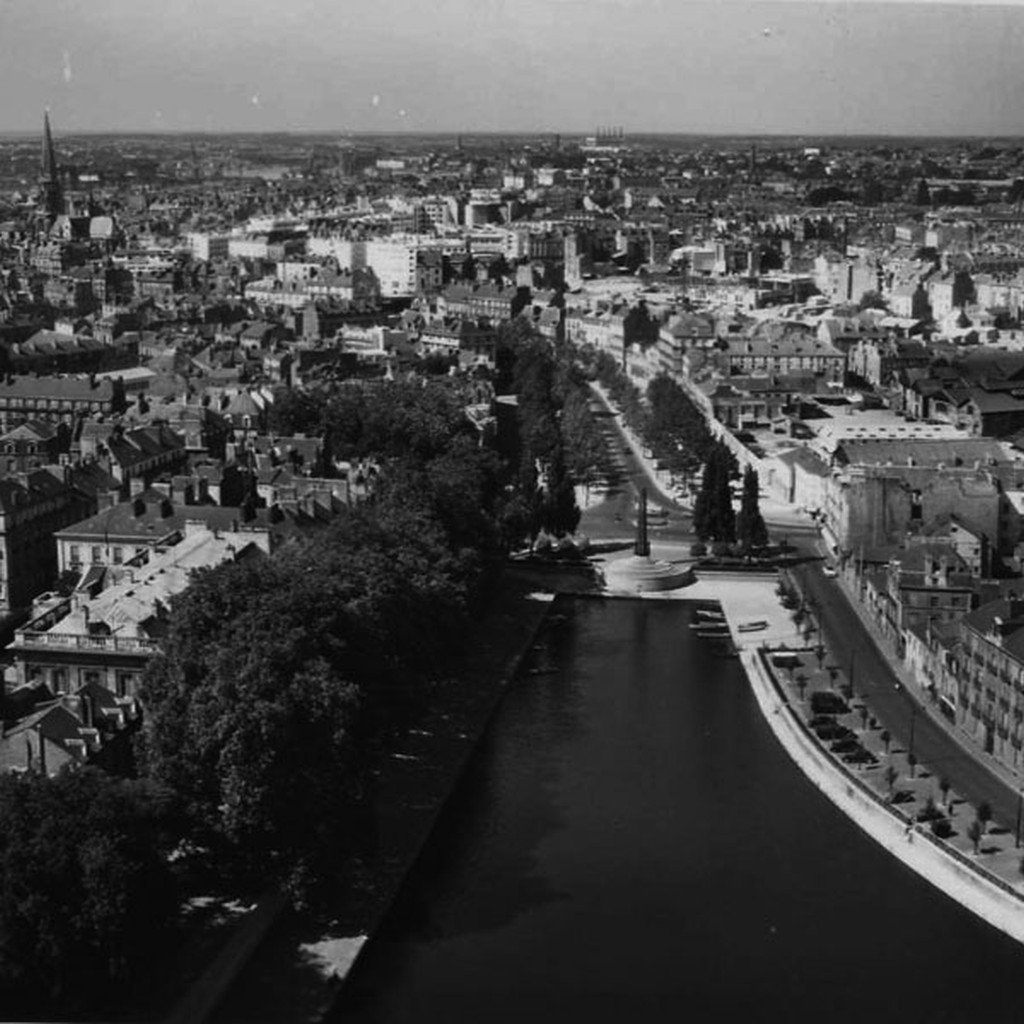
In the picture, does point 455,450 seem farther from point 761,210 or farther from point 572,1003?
point 761,210

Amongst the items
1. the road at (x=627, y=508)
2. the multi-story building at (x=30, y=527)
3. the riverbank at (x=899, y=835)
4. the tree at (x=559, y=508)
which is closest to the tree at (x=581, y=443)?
the road at (x=627, y=508)

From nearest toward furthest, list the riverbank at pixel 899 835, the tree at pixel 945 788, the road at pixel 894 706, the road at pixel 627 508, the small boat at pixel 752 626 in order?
1. the riverbank at pixel 899 835
2. the tree at pixel 945 788
3. the road at pixel 894 706
4. the small boat at pixel 752 626
5. the road at pixel 627 508

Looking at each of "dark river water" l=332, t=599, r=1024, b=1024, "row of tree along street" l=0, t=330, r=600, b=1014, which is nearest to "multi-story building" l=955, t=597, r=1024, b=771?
"dark river water" l=332, t=599, r=1024, b=1024

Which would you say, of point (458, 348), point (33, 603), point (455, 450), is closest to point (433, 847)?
point (33, 603)

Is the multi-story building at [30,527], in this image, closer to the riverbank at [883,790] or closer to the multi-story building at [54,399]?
the riverbank at [883,790]

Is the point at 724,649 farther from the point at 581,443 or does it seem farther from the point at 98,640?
the point at 581,443
